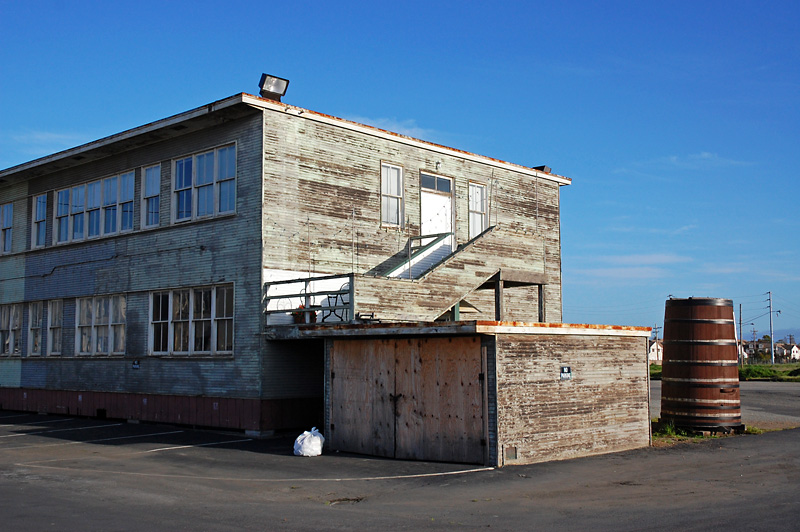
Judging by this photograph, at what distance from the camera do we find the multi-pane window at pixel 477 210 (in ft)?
84.2

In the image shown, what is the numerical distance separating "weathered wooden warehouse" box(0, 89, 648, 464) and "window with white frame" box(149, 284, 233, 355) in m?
0.06

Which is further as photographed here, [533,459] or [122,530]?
[533,459]

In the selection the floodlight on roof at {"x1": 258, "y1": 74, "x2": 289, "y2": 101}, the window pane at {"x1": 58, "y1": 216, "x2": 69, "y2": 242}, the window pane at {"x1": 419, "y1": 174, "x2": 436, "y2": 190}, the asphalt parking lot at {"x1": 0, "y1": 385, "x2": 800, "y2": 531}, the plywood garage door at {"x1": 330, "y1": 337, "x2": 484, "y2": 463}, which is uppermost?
the floodlight on roof at {"x1": 258, "y1": 74, "x2": 289, "y2": 101}

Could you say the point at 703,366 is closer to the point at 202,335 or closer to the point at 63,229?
the point at 202,335

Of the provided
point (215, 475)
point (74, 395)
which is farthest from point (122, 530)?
point (74, 395)

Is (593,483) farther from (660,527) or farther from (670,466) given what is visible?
(660,527)

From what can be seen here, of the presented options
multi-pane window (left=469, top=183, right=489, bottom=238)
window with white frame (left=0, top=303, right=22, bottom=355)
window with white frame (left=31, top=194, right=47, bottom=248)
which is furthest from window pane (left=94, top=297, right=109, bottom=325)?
multi-pane window (left=469, top=183, right=489, bottom=238)

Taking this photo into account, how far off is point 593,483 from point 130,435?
12.6 metres

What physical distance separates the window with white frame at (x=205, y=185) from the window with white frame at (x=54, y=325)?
6.94 m

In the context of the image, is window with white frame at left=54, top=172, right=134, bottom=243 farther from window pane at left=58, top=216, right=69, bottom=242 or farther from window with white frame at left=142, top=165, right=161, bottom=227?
window with white frame at left=142, top=165, right=161, bottom=227

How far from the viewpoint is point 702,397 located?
19.0 m

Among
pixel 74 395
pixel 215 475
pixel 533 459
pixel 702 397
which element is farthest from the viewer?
pixel 74 395

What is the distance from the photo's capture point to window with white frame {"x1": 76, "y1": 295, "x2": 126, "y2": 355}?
948 inches

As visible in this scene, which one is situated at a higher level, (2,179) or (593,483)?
(2,179)
